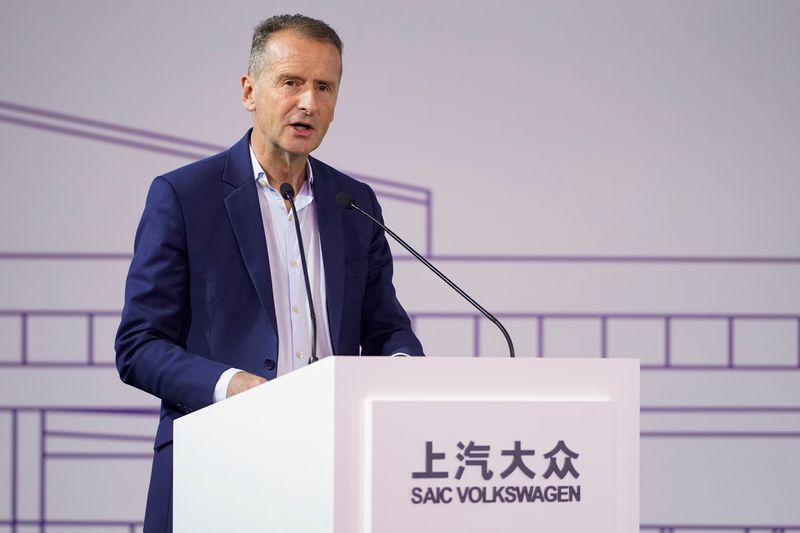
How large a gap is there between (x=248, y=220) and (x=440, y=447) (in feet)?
2.54

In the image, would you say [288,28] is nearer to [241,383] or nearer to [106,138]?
[241,383]

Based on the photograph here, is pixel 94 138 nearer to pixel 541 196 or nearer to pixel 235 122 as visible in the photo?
pixel 235 122

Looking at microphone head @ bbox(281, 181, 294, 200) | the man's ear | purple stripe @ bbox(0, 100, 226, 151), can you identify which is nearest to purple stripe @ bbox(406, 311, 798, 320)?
purple stripe @ bbox(0, 100, 226, 151)

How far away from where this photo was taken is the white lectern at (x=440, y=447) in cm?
125

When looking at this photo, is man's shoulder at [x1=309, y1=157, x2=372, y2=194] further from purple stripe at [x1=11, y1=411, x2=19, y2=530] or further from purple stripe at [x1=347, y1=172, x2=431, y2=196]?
purple stripe at [x1=11, y1=411, x2=19, y2=530]

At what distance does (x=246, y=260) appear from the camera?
A: 74.1 inches

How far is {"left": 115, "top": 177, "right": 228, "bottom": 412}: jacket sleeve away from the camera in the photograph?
1654 mm

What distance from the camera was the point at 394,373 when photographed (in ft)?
4.18

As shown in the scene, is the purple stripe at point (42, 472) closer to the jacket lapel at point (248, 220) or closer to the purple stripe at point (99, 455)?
the purple stripe at point (99, 455)

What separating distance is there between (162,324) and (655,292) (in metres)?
1.96

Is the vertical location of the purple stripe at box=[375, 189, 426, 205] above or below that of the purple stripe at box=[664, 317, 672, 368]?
above

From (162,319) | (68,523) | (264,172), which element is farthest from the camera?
(68,523)

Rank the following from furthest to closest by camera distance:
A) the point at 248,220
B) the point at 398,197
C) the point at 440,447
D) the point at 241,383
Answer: the point at 398,197
the point at 248,220
the point at 241,383
the point at 440,447

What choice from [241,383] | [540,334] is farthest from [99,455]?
[241,383]
